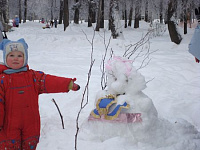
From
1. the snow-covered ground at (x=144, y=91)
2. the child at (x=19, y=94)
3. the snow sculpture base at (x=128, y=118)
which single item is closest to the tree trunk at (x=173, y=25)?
the snow-covered ground at (x=144, y=91)

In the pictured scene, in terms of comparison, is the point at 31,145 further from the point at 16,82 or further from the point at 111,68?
the point at 111,68

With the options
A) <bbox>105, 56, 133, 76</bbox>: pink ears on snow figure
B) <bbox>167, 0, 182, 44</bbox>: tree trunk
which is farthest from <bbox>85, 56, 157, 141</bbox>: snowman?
<bbox>167, 0, 182, 44</bbox>: tree trunk

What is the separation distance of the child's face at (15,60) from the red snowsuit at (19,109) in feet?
0.25

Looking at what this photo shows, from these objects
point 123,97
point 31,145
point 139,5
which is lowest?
point 31,145

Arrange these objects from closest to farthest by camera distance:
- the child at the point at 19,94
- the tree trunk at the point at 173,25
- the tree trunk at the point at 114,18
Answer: the child at the point at 19,94, the tree trunk at the point at 173,25, the tree trunk at the point at 114,18

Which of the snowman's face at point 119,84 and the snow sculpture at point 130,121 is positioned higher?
the snowman's face at point 119,84

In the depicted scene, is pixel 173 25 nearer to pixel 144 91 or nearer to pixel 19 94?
pixel 144 91

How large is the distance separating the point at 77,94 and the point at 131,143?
2079mm

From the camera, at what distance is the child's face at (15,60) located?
2068mm

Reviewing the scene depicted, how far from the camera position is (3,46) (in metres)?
2.16

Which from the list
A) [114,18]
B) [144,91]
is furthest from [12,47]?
[114,18]

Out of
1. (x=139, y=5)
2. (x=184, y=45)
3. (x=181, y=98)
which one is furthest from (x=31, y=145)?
(x=139, y=5)

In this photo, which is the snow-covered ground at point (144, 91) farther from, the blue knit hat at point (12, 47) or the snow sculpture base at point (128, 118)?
the blue knit hat at point (12, 47)

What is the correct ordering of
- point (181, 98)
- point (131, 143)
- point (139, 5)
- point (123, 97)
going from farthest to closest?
point (139, 5) < point (181, 98) < point (123, 97) < point (131, 143)
